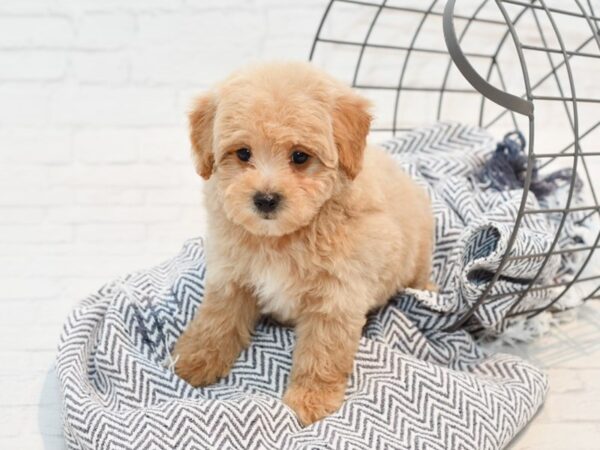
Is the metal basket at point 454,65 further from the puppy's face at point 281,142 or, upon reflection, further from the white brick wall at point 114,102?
the puppy's face at point 281,142

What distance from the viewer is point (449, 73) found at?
164 inches

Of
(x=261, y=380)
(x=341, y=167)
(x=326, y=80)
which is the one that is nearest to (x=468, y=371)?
(x=261, y=380)

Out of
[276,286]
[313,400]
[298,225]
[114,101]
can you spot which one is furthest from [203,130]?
[114,101]

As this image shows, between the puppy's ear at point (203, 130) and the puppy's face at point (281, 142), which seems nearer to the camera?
the puppy's face at point (281, 142)

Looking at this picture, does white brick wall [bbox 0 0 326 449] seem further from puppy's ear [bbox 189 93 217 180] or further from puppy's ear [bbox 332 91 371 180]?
puppy's ear [bbox 332 91 371 180]

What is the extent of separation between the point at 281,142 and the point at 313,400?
86 centimetres

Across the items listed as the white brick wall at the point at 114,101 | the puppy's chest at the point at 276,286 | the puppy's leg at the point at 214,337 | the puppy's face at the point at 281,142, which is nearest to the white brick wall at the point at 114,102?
the white brick wall at the point at 114,101

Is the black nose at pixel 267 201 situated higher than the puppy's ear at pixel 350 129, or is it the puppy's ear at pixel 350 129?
the puppy's ear at pixel 350 129

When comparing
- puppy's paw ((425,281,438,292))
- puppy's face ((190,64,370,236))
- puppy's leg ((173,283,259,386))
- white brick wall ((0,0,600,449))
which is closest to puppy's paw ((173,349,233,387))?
puppy's leg ((173,283,259,386))

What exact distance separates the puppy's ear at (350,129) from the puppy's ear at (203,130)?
14.9 inches

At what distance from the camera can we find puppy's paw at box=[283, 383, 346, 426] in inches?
95.5

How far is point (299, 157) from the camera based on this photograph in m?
2.21

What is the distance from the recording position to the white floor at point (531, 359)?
99.6 inches

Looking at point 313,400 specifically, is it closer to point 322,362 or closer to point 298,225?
point 322,362
